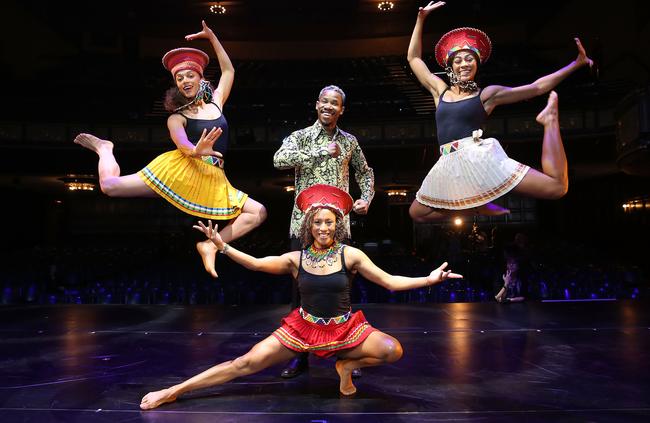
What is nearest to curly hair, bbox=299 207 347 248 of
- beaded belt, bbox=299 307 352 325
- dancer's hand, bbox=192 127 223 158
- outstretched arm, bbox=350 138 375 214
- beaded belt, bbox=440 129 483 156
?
beaded belt, bbox=299 307 352 325

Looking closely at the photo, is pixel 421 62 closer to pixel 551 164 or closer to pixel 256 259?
pixel 551 164

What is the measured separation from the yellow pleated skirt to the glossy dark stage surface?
0.97m

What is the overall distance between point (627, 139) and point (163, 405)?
7796 mm

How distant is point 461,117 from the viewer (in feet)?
8.91

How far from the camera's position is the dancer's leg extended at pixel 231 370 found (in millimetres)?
2365

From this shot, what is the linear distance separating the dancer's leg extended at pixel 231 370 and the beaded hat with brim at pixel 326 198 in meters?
0.73

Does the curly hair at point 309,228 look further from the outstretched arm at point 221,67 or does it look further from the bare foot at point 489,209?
the outstretched arm at point 221,67

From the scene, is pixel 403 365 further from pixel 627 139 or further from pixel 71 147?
pixel 71 147

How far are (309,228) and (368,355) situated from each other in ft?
2.35

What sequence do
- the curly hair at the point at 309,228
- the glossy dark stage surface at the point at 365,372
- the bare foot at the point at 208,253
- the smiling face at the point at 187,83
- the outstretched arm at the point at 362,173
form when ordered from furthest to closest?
the outstretched arm at the point at 362,173 < the smiling face at the point at 187,83 < the curly hair at the point at 309,228 < the bare foot at the point at 208,253 < the glossy dark stage surface at the point at 365,372

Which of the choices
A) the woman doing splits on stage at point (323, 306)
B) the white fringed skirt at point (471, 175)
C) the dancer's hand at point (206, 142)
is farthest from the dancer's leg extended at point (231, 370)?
the white fringed skirt at point (471, 175)

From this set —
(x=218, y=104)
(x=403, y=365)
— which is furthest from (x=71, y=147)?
(x=403, y=365)

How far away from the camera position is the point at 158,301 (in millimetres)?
7742

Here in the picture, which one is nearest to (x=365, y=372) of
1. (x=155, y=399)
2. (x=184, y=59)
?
(x=155, y=399)
